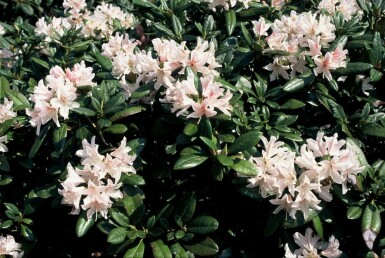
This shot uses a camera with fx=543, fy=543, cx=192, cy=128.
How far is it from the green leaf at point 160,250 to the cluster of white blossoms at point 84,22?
1.39 m

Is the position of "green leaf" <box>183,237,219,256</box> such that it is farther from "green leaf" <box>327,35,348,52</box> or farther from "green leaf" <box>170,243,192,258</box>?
"green leaf" <box>327,35,348,52</box>

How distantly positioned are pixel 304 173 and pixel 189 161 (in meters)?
0.41

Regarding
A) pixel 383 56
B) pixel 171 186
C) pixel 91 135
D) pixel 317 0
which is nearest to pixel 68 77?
pixel 91 135

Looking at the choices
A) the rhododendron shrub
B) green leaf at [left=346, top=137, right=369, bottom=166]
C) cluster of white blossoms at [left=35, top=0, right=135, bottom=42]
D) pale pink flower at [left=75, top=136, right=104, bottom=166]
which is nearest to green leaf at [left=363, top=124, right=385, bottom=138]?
the rhododendron shrub

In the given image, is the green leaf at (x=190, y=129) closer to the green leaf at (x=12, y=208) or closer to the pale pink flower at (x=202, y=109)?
the pale pink flower at (x=202, y=109)

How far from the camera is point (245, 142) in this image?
1.99m

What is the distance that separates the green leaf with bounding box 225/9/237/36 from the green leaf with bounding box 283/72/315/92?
482 millimetres

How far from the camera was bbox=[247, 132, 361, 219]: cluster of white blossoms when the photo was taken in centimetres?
188

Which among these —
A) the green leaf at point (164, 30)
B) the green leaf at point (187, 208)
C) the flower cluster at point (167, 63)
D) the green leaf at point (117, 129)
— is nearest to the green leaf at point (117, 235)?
the green leaf at point (187, 208)

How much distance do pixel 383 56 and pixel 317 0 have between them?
2.64 feet

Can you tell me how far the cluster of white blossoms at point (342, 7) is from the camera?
283cm

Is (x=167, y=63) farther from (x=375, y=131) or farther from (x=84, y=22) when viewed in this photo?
(x=84, y=22)

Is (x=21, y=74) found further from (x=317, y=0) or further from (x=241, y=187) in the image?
(x=317, y=0)

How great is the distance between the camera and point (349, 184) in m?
2.03
